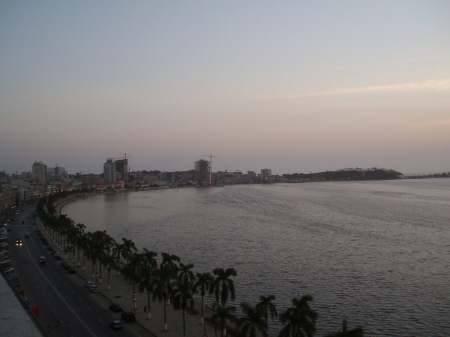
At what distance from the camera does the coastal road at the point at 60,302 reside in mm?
14117

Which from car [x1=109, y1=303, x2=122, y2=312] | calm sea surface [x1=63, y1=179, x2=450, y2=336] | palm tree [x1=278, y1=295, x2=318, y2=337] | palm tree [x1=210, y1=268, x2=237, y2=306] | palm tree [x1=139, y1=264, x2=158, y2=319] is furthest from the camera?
calm sea surface [x1=63, y1=179, x2=450, y2=336]

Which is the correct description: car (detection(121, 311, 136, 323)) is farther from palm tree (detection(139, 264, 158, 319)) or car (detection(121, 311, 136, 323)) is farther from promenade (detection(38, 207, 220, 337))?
palm tree (detection(139, 264, 158, 319))

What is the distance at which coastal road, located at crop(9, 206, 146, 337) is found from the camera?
14117mm

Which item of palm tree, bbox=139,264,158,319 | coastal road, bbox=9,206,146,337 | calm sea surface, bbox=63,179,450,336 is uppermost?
palm tree, bbox=139,264,158,319

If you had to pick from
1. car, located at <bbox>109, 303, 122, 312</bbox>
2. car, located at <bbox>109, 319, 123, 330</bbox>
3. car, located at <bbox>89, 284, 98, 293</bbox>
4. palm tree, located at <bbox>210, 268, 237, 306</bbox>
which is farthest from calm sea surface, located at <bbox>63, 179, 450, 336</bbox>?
car, located at <bbox>89, 284, 98, 293</bbox>

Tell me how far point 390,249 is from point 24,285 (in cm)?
2452

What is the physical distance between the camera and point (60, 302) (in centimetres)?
1692

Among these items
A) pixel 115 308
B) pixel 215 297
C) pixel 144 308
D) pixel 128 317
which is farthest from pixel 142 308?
pixel 215 297

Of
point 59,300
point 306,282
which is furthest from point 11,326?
point 306,282

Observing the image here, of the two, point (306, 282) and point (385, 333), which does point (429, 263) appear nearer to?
point (306, 282)

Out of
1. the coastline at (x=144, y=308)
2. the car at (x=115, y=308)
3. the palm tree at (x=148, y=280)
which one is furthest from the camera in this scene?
the car at (x=115, y=308)

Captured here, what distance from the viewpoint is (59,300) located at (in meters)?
17.2

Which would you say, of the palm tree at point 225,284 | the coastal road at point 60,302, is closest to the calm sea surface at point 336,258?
the palm tree at point 225,284

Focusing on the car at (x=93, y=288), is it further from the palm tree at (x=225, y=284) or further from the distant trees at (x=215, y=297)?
the palm tree at (x=225, y=284)
